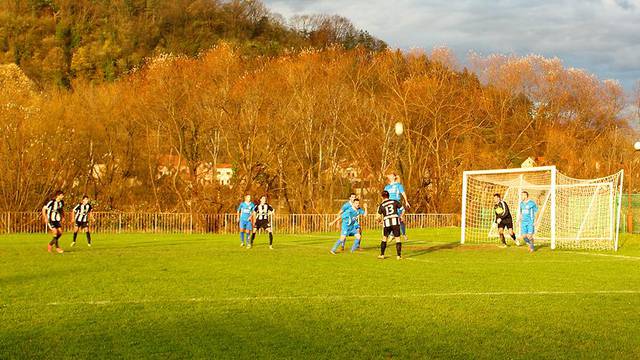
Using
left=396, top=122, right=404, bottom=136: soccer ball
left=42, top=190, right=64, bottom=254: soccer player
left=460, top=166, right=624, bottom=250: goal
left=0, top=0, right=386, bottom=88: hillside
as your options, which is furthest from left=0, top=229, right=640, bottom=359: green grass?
left=0, top=0, right=386, bottom=88: hillside

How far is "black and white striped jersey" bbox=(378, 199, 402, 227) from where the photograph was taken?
1942 cm

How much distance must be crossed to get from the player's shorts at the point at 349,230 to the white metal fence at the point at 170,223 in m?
19.1

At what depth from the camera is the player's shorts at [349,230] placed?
22.2 m

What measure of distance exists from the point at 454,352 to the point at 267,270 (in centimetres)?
914

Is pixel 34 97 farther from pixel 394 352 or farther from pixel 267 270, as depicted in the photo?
pixel 394 352

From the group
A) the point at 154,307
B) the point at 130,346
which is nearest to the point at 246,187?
the point at 154,307

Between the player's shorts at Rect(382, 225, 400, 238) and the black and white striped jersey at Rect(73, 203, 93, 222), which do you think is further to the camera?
the black and white striped jersey at Rect(73, 203, 93, 222)

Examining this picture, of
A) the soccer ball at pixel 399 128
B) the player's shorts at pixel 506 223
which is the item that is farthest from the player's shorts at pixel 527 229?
the soccer ball at pixel 399 128

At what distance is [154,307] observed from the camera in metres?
11.4

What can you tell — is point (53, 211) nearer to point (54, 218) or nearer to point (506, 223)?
point (54, 218)

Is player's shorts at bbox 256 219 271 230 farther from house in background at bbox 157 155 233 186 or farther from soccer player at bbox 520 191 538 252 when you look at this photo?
house in background at bbox 157 155 233 186

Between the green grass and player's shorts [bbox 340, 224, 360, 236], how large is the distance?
2.53 meters

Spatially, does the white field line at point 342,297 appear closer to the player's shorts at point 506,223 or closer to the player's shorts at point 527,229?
the player's shorts at point 527,229


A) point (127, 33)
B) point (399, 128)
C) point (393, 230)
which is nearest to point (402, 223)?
point (393, 230)
